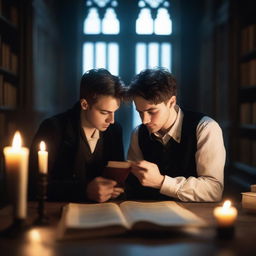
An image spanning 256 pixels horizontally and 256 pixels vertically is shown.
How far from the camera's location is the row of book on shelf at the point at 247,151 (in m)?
4.73

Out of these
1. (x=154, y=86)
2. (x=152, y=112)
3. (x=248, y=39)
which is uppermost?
(x=248, y=39)

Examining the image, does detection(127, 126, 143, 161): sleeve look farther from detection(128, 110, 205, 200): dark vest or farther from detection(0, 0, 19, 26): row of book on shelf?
detection(0, 0, 19, 26): row of book on shelf

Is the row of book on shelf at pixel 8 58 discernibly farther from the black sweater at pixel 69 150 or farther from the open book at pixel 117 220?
the open book at pixel 117 220

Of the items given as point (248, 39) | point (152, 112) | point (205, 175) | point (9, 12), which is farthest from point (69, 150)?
point (248, 39)

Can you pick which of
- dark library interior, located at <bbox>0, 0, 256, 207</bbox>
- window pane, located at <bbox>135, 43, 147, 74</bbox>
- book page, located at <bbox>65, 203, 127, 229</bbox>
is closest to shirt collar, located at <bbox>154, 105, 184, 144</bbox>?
book page, located at <bbox>65, 203, 127, 229</bbox>

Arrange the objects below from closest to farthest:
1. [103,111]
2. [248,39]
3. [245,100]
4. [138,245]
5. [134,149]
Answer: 1. [138,245]
2. [103,111]
3. [134,149]
4. [248,39]
5. [245,100]

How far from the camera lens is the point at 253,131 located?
4.93 meters

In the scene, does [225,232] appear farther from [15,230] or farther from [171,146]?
[171,146]

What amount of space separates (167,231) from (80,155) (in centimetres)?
109

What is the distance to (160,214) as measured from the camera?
157cm

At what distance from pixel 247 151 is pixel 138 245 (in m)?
3.79

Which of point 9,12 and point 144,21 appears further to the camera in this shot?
point 144,21

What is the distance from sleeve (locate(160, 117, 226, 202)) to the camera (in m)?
2.07

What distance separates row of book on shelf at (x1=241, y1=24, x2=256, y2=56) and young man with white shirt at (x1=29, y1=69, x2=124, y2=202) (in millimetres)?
2536
